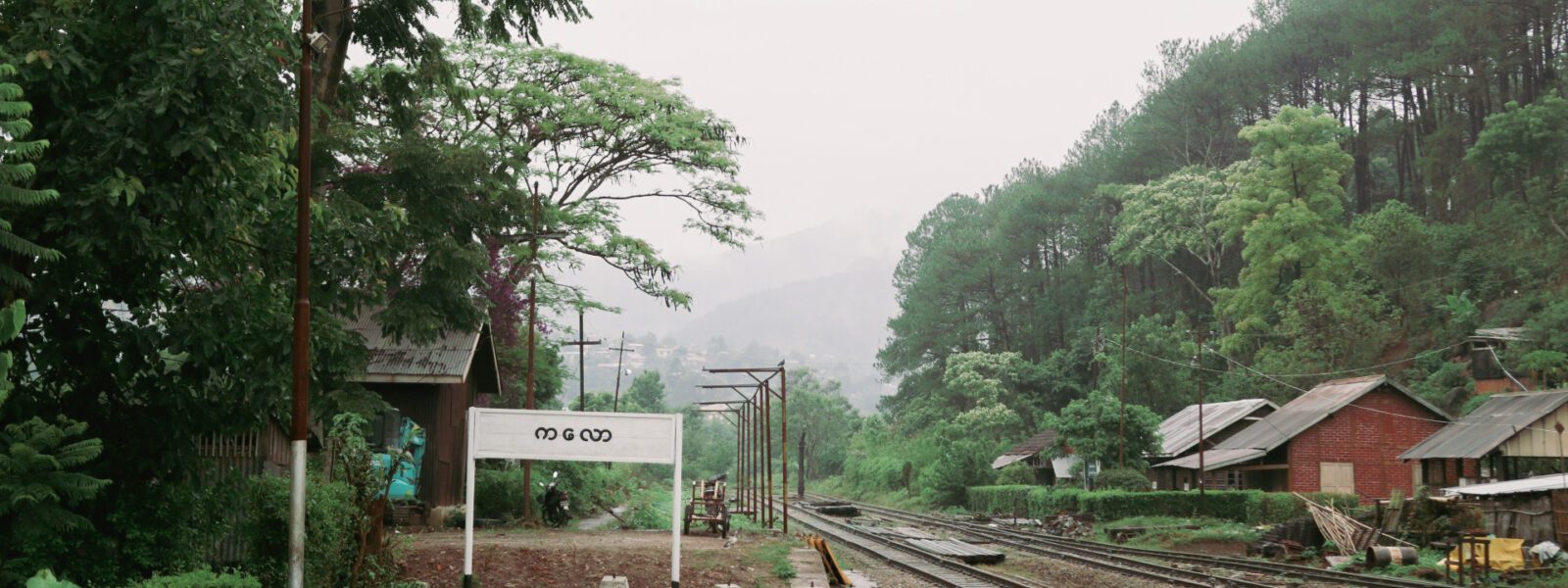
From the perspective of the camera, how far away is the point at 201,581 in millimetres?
10195

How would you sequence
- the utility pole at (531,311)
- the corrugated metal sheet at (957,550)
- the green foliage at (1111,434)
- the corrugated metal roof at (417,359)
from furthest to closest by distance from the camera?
the green foliage at (1111,434), the utility pole at (531,311), the corrugated metal sheet at (957,550), the corrugated metal roof at (417,359)

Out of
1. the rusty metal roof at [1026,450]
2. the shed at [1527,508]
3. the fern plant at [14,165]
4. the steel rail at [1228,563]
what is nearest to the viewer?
the fern plant at [14,165]

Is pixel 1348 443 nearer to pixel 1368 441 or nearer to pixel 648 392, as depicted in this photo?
pixel 1368 441

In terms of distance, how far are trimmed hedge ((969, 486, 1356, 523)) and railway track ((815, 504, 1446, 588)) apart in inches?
111

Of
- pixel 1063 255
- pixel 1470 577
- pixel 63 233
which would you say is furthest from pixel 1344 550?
pixel 1063 255

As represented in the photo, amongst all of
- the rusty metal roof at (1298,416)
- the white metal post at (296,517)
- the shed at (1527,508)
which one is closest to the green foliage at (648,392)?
the rusty metal roof at (1298,416)

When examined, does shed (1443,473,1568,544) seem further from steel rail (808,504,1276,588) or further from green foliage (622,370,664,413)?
green foliage (622,370,664,413)

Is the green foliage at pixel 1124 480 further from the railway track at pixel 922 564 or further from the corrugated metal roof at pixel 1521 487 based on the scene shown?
the corrugated metal roof at pixel 1521 487

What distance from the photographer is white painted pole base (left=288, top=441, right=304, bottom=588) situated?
11000 millimetres

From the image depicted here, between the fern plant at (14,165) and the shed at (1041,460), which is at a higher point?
the fern plant at (14,165)

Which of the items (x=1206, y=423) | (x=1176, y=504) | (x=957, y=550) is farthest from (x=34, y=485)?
(x=1206, y=423)

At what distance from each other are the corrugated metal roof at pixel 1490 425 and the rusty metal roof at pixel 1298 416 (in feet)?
20.9

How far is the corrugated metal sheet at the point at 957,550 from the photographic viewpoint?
2655 cm

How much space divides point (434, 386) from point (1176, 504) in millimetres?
22811
